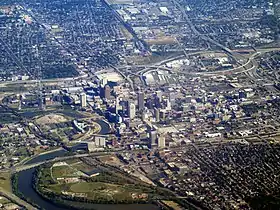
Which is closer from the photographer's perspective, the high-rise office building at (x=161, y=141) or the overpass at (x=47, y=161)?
the overpass at (x=47, y=161)

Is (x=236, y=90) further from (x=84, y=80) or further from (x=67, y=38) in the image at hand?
(x=67, y=38)

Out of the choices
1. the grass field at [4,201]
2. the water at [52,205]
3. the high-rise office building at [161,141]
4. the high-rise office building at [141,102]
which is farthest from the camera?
the high-rise office building at [141,102]

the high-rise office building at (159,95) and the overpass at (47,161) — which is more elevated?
the high-rise office building at (159,95)

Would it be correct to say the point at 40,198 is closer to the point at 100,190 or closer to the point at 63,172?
the point at 100,190

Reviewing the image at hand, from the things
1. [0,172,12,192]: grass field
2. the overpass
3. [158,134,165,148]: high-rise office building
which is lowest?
[0,172,12,192]: grass field

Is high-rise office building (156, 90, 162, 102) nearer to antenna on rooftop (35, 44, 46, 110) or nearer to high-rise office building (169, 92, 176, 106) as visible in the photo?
high-rise office building (169, 92, 176, 106)

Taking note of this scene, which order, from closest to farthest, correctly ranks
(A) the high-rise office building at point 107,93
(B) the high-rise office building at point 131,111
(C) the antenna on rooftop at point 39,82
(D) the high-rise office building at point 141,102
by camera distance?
1. (B) the high-rise office building at point 131,111
2. (D) the high-rise office building at point 141,102
3. (C) the antenna on rooftop at point 39,82
4. (A) the high-rise office building at point 107,93

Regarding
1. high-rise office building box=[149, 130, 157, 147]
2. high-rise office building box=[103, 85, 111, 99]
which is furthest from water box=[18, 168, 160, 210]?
high-rise office building box=[103, 85, 111, 99]

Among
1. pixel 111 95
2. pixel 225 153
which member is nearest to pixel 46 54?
pixel 111 95

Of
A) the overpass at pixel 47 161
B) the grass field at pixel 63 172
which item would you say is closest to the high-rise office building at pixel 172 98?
the overpass at pixel 47 161

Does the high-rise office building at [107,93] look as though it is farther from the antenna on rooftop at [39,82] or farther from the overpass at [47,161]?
the overpass at [47,161]
